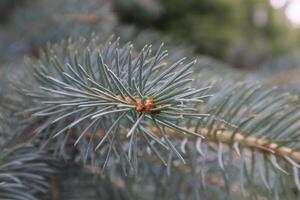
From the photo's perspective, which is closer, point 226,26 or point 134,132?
point 134,132

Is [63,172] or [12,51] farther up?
[12,51]

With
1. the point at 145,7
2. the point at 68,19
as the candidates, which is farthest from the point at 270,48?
the point at 68,19

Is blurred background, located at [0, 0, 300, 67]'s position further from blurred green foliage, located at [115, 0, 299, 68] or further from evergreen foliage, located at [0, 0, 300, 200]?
evergreen foliage, located at [0, 0, 300, 200]

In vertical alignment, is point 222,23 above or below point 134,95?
above

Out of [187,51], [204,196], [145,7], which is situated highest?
[145,7]

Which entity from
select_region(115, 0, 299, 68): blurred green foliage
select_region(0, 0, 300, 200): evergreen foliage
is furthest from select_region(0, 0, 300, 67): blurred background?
select_region(0, 0, 300, 200): evergreen foliage

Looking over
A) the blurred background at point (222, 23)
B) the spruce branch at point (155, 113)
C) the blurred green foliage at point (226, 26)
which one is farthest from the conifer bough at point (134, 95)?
the blurred green foliage at point (226, 26)

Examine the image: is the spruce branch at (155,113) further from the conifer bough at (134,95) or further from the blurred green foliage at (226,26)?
the blurred green foliage at (226,26)

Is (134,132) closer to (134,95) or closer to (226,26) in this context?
(134,95)

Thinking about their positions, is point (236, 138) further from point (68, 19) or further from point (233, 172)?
point (68, 19)

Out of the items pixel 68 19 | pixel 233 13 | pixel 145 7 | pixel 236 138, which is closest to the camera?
pixel 236 138

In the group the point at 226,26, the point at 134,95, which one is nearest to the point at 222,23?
the point at 226,26
